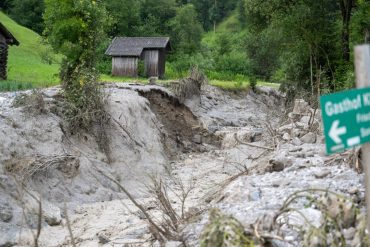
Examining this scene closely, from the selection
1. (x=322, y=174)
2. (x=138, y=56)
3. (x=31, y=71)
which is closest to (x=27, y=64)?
(x=31, y=71)

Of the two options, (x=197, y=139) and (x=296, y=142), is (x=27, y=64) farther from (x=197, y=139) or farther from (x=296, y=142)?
(x=296, y=142)

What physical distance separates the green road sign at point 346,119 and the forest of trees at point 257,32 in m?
9.31

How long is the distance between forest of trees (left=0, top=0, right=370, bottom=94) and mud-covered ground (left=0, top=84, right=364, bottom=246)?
2.71 m

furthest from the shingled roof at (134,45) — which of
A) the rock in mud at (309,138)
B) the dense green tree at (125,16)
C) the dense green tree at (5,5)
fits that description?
the dense green tree at (5,5)

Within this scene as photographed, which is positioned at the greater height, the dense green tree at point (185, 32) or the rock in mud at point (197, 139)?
the dense green tree at point (185, 32)

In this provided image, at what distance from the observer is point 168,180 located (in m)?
16.3

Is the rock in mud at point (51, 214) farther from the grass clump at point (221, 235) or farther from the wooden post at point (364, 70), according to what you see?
the wooden post at point (364, 70)

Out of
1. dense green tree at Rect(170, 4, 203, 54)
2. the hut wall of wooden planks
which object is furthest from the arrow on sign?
dense green tree at Rect(170, 4, 203, 54)

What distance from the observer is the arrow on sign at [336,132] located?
3867 millimetres

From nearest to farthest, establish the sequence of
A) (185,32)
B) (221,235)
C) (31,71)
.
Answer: (221,235) < (31,71) < (185,32)

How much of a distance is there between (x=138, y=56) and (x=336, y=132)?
30.3m

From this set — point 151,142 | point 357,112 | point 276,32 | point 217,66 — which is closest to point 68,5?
point 151,142

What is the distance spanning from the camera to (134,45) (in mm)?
34625

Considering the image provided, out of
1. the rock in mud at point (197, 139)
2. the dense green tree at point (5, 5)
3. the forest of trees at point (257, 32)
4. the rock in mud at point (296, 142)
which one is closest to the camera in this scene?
the rock in mud at point (296, 142)
